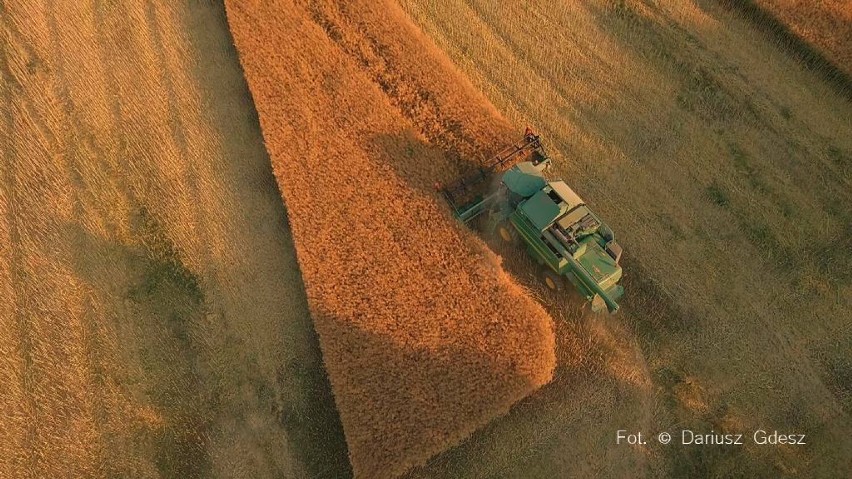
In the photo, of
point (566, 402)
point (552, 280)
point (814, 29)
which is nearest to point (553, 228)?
point (552, 280)

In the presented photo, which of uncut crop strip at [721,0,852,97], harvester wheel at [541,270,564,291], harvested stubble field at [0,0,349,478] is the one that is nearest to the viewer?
harvested stubble field at [0,0,349,478]

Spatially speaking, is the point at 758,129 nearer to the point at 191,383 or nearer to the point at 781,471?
the point at 781,471

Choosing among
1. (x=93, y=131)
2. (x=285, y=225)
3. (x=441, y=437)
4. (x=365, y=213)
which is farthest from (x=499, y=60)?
(x=93, y=131)

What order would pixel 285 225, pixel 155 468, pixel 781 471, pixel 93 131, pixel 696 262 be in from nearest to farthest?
pixel 781 471 → pixel 155 468 → pixel 696 262 → pixel 285 225 → pixel 93 131

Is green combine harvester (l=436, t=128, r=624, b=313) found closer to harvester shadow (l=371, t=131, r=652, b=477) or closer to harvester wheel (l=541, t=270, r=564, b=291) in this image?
harvester wheel (l=541, t=270, r=564, b=291)

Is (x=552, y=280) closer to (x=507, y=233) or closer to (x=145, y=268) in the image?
(x=507, y=233)

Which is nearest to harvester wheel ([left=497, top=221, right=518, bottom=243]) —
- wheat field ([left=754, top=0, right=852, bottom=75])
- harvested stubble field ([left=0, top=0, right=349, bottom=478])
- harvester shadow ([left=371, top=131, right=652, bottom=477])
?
harvester shadow ([left=371, top=131, right=652, bottom=477])
